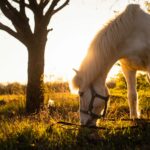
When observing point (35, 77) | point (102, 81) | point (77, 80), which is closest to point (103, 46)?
point (102, 81)

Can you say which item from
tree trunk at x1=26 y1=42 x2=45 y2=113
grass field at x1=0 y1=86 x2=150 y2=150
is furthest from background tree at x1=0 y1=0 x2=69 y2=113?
grass field at x1=0 y1=86 x2=150 y2=150

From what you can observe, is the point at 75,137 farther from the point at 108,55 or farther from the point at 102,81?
the point at 108,55

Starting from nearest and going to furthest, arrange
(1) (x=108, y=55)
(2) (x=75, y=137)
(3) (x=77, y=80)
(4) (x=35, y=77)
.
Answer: (2) (x=75, y=137) → (3) (x=77, y=80) → (1) (x=108, y=55) → (4) (x=35, y=77)

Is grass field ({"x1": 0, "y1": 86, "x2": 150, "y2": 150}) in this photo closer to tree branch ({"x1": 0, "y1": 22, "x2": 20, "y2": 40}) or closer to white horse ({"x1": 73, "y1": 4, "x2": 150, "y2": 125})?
white horse ({"x1": 73, "y1": 4, "x2": 150, "y2": 125})

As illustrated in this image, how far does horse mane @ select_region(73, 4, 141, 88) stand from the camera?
6.97 metres

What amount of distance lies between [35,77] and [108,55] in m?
4.88

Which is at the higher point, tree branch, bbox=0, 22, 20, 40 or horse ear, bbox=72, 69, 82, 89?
tree branch, bbox=0, 22, 20, 40

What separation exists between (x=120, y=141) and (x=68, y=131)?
2.79 feet

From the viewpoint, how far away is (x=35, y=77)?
11.7 m

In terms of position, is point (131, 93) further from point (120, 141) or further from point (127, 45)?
point (120, 141)

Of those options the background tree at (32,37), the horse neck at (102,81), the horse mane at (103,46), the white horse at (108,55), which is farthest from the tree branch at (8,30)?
the horse neck at (102,81)

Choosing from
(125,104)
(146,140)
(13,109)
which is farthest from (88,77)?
(13,109)

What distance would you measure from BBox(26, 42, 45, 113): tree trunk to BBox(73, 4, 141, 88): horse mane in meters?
4.65

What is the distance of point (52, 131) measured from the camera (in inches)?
265
